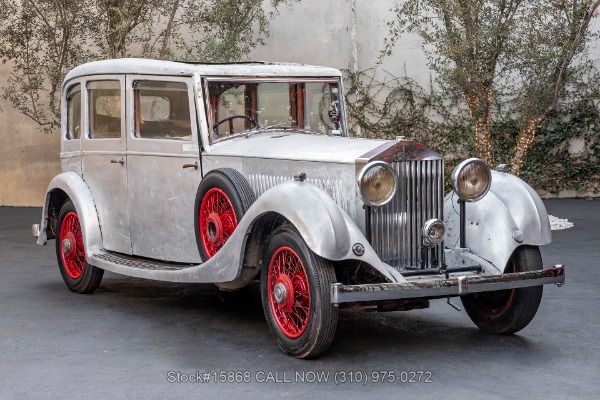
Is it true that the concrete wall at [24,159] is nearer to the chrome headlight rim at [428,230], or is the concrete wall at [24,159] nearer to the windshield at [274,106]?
the windshield at [274,106]

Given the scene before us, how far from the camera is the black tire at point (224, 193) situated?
5840mm

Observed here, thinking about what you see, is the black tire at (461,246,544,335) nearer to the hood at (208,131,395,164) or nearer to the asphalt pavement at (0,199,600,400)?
the asphalt pavement at (0,199,600,400)

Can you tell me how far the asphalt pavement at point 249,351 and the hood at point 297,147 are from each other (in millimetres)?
1119

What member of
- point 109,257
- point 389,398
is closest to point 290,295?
point 389,398

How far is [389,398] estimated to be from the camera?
456 cm

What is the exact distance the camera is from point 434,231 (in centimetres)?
549

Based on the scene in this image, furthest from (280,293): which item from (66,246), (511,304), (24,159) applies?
(24,159)

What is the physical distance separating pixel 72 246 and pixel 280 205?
2813 millimetres

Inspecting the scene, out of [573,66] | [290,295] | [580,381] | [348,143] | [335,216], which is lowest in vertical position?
[580,381]

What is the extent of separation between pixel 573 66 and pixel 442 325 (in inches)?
376

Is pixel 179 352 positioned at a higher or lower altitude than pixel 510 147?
lower

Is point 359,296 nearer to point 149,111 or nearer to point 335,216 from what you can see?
point 335,216

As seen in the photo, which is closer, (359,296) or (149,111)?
(359,296)

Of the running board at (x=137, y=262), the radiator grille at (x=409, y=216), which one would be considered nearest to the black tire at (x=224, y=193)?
the running board at (x=137, y=262)
